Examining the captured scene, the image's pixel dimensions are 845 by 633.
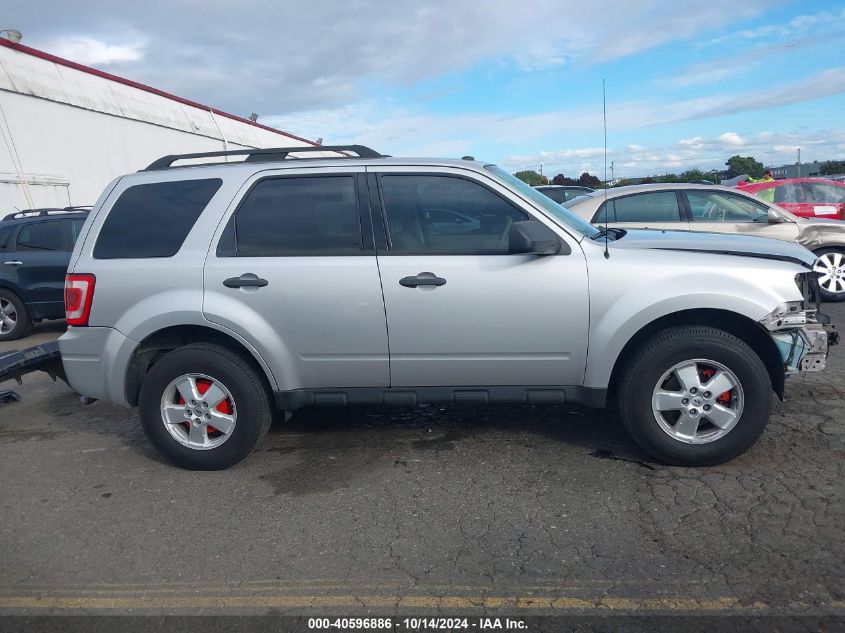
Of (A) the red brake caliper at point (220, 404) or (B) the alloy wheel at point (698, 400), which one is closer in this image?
(B) the alloy wheel at point (698, 400)

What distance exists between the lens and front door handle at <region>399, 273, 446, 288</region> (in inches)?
167

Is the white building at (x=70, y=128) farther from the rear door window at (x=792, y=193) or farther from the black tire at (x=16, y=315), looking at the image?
the rear door window at (x=792, y=193)

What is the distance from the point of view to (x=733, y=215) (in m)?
9.06

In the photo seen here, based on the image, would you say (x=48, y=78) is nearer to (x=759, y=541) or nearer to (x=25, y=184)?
(x=25, y=184)

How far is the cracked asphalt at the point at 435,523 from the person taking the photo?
10.1 feet

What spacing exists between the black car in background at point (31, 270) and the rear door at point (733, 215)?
8708mm

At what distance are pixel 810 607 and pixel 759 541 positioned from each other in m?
0.53

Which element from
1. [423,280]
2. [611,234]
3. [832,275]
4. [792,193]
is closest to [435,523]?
[423,280]

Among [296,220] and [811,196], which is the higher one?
[296,220]

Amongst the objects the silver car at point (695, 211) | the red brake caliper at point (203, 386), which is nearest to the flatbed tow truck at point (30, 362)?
the red brake caliper at point (203, 386)

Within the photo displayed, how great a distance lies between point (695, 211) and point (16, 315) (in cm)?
952

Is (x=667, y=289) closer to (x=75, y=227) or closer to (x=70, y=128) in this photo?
(x=75, y=227)

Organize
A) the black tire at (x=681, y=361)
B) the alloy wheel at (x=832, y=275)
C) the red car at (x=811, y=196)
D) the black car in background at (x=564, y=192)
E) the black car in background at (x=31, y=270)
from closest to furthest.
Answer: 1. the black tire at (x=681, y=361)
2. the alloy wheel at (x=832, y=275)
3. the black car in background at (x=31, y=270)
4. the red car at (x=811, y=196)
5. the black car in background at (x=564, y=192)

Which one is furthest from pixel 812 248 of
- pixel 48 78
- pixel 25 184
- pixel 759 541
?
pixel 48 78
